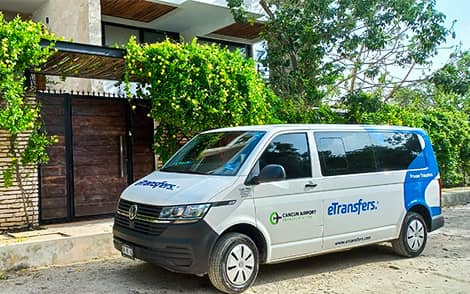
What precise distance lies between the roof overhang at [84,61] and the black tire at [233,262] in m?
4.34

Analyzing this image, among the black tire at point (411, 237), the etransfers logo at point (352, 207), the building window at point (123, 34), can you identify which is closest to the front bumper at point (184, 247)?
the etransfers logo at point (352, 207)

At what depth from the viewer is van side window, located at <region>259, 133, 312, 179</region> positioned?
5777mm

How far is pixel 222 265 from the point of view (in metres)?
5.13

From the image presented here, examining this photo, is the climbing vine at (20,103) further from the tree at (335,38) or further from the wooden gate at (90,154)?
the tree at (335,38)

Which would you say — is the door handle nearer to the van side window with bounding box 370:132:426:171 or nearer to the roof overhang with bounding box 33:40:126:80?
the roof overhang with bounding box 33:40:126:80

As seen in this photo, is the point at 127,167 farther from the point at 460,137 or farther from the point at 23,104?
the point at 460,137

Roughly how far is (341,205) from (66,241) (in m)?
3.98

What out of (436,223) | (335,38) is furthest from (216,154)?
(335,38)

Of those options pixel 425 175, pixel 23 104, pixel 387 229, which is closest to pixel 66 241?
pixel 23 104

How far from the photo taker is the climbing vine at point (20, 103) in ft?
23.2

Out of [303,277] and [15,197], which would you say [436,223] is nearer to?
[303,277]

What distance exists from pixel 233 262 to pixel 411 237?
10.7ft

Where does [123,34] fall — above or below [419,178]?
above

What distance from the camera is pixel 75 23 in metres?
12.5
